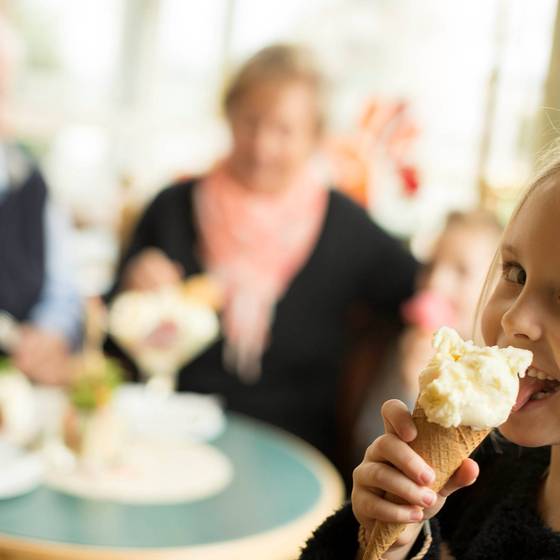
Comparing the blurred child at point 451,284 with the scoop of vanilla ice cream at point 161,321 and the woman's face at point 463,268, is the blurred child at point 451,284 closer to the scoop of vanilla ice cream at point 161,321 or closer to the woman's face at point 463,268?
the woman's face at point 463,268

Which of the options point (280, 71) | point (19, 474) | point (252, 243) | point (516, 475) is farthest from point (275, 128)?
point (516, 475)

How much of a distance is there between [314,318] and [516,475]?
5.90ft

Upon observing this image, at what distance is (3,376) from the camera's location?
74.4 inches

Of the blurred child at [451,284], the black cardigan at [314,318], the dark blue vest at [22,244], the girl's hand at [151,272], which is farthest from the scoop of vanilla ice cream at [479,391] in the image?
the dark blue vest at [22,244]

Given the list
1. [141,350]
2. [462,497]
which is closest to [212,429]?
[141,350]

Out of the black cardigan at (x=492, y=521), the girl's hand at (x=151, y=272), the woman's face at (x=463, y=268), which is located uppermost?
the black cardigan at (x=492, y=521)

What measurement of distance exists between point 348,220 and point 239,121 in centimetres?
50

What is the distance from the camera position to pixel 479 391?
0.71 meters

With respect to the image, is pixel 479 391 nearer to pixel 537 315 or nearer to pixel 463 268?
pixel 537 315

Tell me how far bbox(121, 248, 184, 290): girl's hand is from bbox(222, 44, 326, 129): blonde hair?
592mm

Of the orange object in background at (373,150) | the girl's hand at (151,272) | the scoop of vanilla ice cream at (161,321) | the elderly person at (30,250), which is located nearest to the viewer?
the scoop of vanilla ice cream at (161,321)

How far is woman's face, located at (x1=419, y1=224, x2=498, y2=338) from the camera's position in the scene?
2400mm

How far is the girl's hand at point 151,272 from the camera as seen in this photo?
2506 mm

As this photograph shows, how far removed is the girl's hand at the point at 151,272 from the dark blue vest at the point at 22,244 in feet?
1.19
